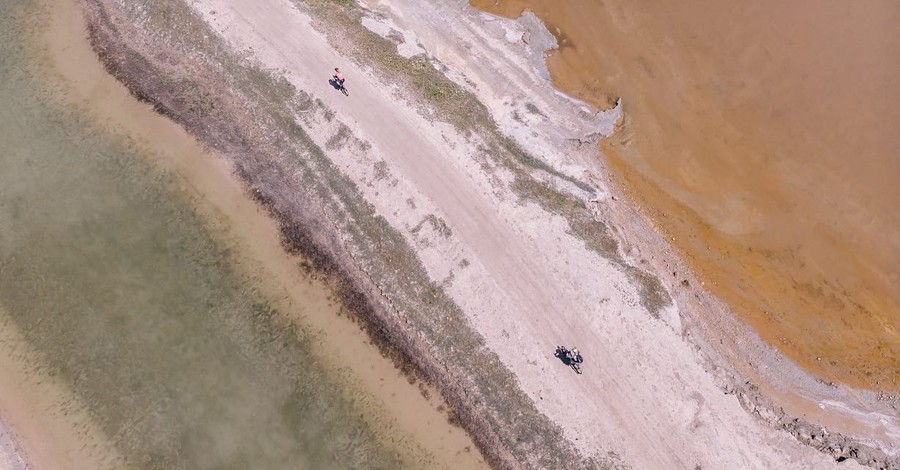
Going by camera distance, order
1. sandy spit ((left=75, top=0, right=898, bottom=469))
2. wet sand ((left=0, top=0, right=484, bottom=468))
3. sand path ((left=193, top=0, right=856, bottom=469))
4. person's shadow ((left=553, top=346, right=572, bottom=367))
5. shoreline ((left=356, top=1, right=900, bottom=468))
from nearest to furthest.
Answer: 1. wet sand ((left=0, top=0, right=484, bottom=468))
2. sand path ((left=193, top=0, right=856, bottom=469))
3. sandy spit ((left=75, top=0, right=898, bottom=469))
4. person's shadow ((left=553, top=346, right=572, bottom=367))
5. shoreline ((left=356, top=1, right=900, bottom=468))

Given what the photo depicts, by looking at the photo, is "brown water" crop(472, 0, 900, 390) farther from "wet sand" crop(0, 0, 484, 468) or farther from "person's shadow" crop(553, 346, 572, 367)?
"wet sand" crop(0, 0, 484, 468)

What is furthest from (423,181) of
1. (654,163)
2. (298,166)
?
(654,163)

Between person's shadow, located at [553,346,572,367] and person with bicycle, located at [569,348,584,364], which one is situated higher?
person with bicycle, located at [569,348,584,364]

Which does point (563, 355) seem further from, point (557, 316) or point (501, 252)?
point (501, 252)

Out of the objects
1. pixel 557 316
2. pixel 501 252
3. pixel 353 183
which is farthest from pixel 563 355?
pixel 353 183

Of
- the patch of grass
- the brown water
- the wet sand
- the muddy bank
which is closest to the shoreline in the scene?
the brown water

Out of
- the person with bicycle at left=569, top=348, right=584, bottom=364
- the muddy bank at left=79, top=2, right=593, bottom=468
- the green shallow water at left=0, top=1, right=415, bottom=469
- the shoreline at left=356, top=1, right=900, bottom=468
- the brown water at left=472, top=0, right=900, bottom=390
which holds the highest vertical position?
the brown water at left=472, top=0, right=900, bottom=390

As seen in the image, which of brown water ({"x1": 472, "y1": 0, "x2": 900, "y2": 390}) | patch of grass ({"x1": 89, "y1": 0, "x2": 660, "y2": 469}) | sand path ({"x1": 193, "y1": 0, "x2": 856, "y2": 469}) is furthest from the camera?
brown water ({"x1": 472, "y1": 0, "x2": 900, "y2": 390})
